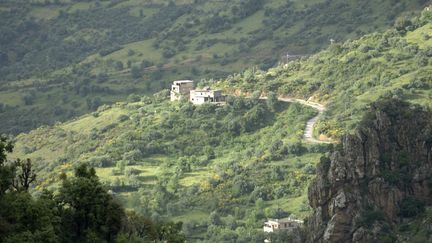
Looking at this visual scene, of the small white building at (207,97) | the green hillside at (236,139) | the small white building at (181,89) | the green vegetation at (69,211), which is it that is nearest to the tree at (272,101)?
the green hillside at (236,139)

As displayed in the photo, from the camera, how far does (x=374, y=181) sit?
85812 mm

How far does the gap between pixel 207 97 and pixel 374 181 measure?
73393 mm

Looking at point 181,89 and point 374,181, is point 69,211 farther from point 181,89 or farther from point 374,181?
point 181,89

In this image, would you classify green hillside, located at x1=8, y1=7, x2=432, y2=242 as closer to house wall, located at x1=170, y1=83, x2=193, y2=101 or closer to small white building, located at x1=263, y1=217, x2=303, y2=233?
small white building, located at x1=263, y1=217, x2=303, y2=233

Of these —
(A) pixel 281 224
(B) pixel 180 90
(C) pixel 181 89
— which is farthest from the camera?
(B) pixel 180 90

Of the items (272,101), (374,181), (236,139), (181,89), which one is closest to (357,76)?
(272,101)

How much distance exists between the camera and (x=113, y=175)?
463ft

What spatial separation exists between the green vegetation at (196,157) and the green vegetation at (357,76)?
13.5 ft

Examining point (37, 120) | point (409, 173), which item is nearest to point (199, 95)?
point (37, 120)

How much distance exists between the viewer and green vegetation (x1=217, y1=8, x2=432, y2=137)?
138875mm

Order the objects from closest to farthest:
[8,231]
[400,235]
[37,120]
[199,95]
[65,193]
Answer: [8,231]
[65,193]
[400,235]
[199,95]
[37,120]

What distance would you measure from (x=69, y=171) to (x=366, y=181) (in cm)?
6781

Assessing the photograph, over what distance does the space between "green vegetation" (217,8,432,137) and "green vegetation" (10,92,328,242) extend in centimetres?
413

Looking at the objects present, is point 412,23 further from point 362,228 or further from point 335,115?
point 362,228
